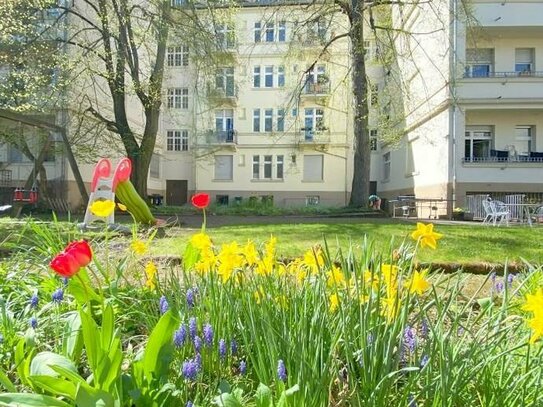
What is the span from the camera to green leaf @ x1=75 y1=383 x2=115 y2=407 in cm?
134

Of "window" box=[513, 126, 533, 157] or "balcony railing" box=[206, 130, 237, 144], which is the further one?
"balcony railing" box=[206, 130, 237, 144]

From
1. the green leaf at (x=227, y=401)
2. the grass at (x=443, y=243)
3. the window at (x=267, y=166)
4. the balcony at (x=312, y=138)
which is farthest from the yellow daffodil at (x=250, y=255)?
the window at (x=267, y=166)

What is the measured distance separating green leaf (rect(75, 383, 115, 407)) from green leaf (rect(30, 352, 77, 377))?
17 cm

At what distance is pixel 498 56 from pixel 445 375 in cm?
2635

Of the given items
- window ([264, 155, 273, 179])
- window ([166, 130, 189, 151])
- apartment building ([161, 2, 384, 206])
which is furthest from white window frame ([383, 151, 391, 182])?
window ([166, 130, 189, 151])

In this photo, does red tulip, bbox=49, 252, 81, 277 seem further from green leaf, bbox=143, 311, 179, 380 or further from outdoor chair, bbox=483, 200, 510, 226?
outdoor chair, bbox=483, 200, 510, 226

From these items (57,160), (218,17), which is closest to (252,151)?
(57,160)

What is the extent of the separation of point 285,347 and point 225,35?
54.5 feet

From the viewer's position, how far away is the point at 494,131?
24109 mm

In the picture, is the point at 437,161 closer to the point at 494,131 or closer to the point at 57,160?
the point at 494,131

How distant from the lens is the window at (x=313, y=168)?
3591 cm

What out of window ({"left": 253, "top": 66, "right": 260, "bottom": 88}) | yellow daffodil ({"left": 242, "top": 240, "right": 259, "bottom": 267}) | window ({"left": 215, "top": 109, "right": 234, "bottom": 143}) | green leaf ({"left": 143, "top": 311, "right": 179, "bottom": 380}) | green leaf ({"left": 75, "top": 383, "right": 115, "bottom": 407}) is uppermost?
window ({"left": 253, "top": 66, "right": 260, "bottom": 88})

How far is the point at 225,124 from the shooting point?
124ft

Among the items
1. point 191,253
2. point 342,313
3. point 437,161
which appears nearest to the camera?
point 342,313
